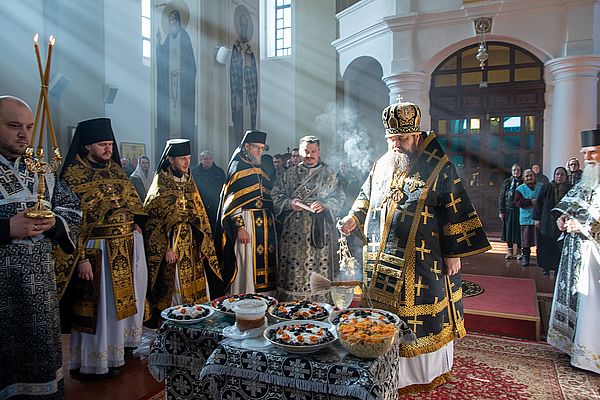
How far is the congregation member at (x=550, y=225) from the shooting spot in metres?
7.29

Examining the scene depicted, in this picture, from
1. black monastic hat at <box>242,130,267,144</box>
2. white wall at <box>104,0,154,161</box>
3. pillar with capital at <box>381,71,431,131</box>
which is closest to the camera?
black monastic hat at <box>242,130,267,144</box>

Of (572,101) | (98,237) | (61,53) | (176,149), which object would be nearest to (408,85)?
(572,101)

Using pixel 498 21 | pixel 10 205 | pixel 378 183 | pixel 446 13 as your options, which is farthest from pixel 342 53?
pixel 10 205

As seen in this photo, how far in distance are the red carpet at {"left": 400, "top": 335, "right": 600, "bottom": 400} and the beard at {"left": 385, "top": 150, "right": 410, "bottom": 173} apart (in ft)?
5.11

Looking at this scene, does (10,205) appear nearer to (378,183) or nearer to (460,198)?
(378,183)

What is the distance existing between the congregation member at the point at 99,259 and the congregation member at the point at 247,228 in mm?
1028

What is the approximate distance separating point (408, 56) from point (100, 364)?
9.33m

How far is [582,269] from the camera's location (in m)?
3.93

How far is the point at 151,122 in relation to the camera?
10.3 metres

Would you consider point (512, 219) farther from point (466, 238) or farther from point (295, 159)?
point (466, 238)

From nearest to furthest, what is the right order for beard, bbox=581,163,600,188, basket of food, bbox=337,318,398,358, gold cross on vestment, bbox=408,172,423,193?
basket of food, bbox=337,318,398,358, gold cross on vestment, bbox=408,172,423,193, beard, bbox=581,163,600,188

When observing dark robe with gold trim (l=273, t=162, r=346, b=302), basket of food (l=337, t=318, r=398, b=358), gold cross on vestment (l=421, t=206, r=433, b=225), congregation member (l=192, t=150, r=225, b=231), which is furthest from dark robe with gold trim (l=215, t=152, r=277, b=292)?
congregation member (l=192, t=150, r=225, b=231)

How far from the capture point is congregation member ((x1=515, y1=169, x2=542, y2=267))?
812 centimetres

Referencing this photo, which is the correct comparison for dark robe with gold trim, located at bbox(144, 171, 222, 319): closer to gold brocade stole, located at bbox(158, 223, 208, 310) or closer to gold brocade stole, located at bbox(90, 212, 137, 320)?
gold brocade stole, located at bbox(158, 223, 208, 310)
